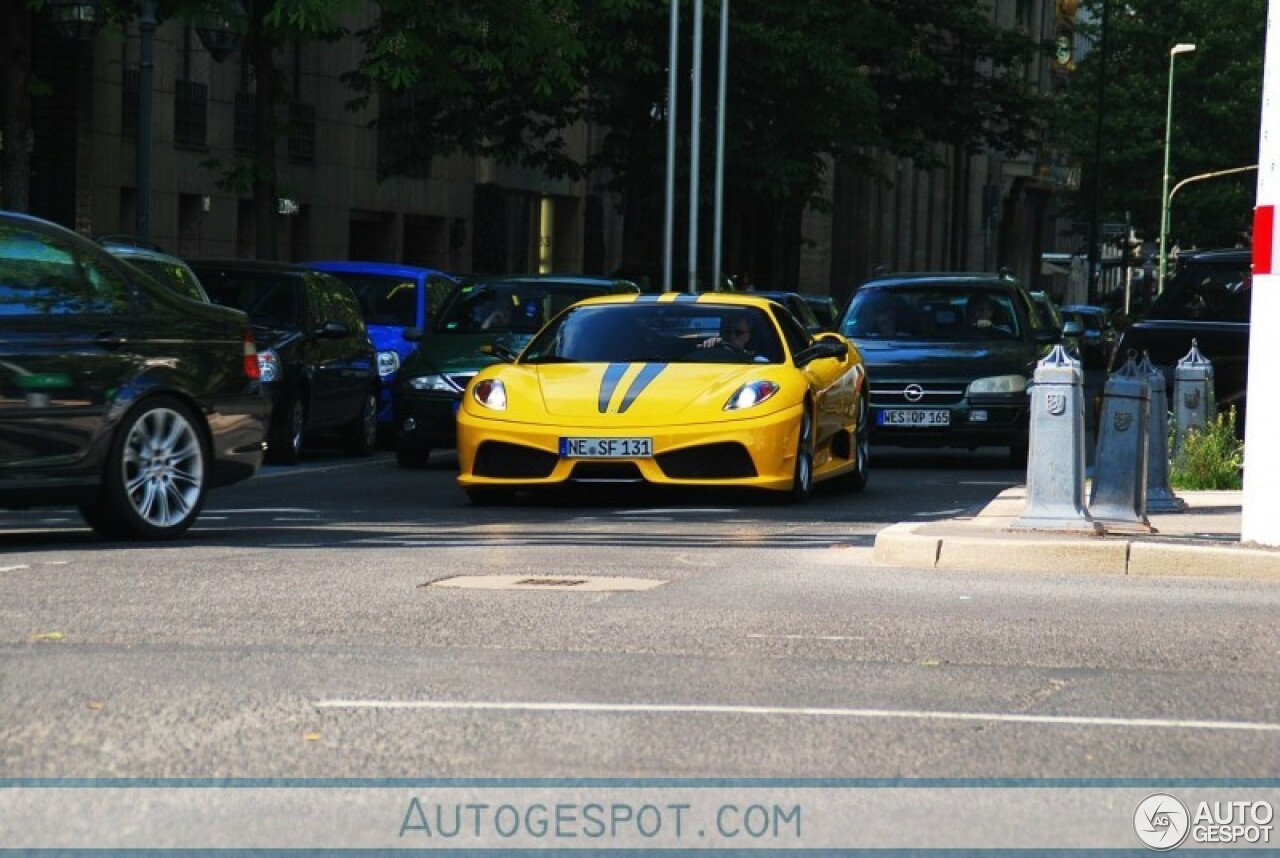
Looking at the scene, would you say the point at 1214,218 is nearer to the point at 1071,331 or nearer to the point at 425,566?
the point at 1071,331

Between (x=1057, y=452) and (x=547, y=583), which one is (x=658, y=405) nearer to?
(x=1057, y=452)

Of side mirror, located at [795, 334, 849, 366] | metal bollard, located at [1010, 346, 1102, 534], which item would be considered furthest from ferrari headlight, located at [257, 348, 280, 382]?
metal bollard, located at [1010, 346, 1102, 534]

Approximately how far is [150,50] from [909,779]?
23364mm

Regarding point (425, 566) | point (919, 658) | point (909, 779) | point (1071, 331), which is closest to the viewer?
point (909, 779)

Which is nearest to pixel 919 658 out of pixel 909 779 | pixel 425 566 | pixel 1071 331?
pixel 909 779

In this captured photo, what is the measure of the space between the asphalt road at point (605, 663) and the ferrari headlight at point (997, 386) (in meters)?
8.39

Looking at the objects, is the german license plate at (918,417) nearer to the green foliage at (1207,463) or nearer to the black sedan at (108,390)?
the green foliage at (1207,463)

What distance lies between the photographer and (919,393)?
21.6 m

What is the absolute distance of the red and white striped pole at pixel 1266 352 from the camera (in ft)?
39.7

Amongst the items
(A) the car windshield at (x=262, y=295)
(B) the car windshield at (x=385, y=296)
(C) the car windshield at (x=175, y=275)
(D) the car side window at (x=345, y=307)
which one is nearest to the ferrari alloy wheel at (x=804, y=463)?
(C) the car windshield at (x=175, y=275)

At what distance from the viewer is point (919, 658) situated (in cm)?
849

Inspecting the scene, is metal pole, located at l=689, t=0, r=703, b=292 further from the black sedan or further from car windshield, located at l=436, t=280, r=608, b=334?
the black sedan

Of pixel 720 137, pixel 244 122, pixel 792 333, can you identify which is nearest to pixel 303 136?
pixel 244 122
